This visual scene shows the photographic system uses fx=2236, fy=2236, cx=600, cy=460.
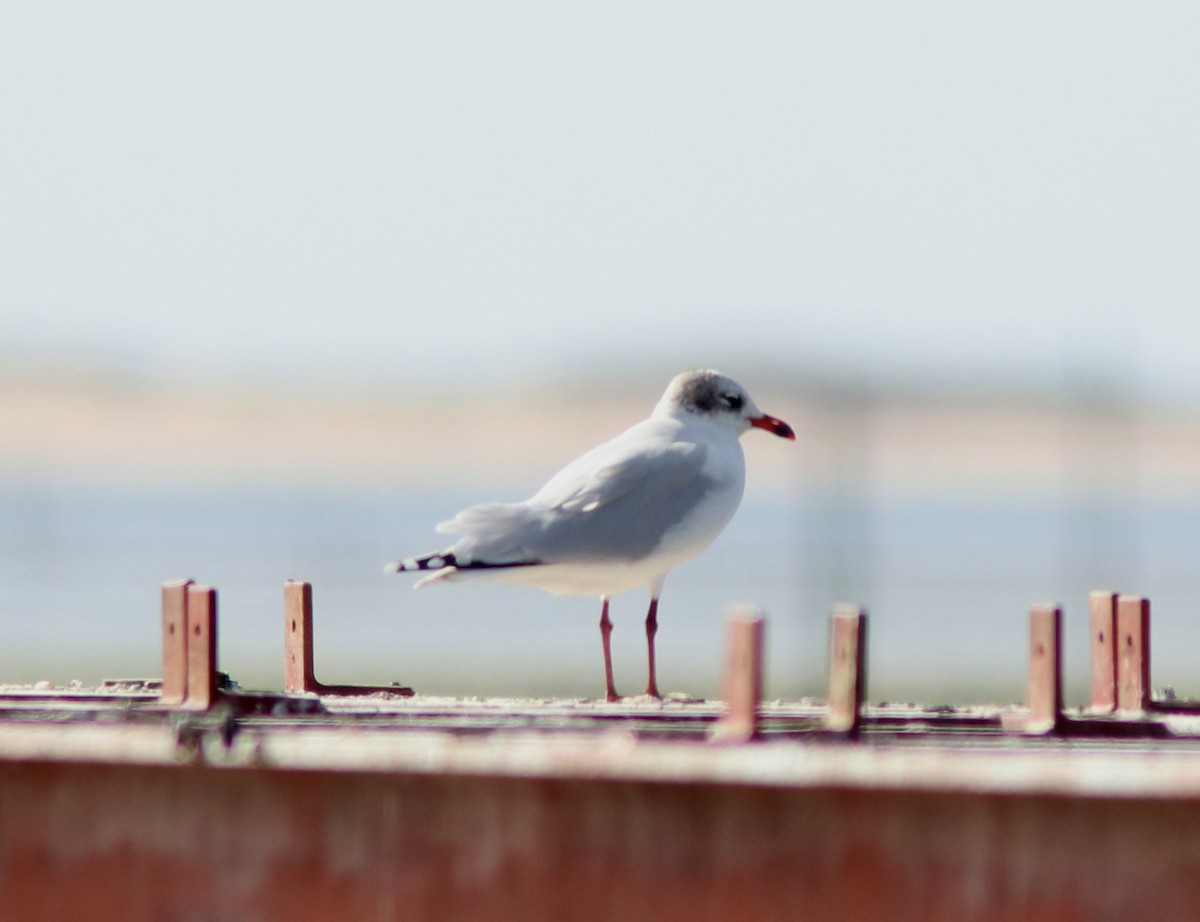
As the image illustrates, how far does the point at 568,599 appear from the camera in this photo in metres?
30.2

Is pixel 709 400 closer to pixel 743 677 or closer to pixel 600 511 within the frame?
pixel 600 511

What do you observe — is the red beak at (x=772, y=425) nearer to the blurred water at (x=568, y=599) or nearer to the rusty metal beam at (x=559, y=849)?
the rusty metal beam at (x=559, y=849)

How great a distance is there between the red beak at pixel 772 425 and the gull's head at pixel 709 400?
2.0 inches

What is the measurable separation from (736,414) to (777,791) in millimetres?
4286

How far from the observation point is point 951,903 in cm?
358

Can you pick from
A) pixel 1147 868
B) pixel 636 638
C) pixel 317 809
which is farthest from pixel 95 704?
pixel 636 638

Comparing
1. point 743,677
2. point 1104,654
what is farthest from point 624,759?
point 1104,654

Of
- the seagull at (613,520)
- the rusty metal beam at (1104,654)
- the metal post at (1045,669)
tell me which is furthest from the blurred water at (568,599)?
the metal post at (1045,669)

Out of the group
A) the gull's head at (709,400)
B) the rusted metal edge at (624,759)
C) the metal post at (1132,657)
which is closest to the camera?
the rusted metal edge at (624,759)

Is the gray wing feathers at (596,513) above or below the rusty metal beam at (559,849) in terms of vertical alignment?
above

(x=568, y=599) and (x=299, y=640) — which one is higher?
(x=299, y=640)

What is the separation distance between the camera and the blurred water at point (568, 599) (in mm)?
19219

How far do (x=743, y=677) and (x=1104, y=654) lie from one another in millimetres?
2089

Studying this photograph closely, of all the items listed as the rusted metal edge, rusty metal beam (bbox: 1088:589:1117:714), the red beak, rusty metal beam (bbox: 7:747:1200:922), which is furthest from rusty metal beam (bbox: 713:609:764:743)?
the red beak
